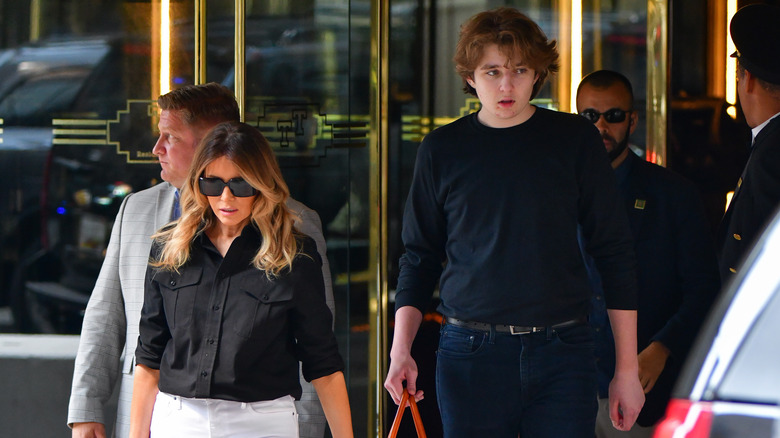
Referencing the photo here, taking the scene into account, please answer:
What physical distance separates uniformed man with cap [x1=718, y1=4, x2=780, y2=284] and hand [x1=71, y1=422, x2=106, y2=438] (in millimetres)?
1920

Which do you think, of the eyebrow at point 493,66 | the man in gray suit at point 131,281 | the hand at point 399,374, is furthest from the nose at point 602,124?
Answer: the hand at point 399,374

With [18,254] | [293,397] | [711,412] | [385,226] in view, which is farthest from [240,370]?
[18,254]

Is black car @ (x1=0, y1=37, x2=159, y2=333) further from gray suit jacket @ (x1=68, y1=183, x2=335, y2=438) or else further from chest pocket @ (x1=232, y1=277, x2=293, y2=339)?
chest pocket @ (x1=232, y1=277, x2=293, y2=339)

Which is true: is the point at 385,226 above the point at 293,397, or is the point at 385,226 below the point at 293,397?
above

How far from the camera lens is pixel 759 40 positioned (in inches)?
144

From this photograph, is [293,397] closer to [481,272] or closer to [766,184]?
[481,272]

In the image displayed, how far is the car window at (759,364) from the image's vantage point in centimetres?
160

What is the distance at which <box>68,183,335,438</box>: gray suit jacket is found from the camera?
3.21m

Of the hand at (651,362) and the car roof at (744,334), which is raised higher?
the car roof at (744,334)

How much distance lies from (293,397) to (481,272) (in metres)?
0.58

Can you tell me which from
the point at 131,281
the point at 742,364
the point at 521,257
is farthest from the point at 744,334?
the point at 131,281

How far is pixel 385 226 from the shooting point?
4.68 meters

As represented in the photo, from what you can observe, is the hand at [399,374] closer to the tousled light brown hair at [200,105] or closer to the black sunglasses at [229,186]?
the black sunglasses at [229,186]

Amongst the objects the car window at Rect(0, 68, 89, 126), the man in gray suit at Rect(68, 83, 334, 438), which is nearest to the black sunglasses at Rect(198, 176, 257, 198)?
the man in gray suit at Rect(68, 83, 334, 438)
